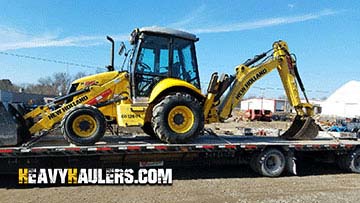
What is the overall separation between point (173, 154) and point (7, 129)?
374 cm

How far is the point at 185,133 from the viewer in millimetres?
8227

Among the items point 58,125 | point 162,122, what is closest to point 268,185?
point 162,122

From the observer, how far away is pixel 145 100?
854 cm

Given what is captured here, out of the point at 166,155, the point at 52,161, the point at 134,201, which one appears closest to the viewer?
the point at 134,201

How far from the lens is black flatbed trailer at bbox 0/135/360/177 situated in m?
7.34

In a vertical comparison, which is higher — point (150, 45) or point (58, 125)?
point (150, 45)

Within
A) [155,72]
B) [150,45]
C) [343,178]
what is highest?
[150,45]

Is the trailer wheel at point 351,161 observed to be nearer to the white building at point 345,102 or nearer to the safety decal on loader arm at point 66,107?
the safety decal on loader arm at point 66,107

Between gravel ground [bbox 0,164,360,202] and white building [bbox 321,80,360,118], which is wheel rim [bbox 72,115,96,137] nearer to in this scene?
gravel ground [bbox 0,164,360,202]

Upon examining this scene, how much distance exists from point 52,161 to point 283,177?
5665 mm

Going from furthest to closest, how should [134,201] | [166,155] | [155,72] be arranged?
[155,72], [166,155], [134,201]

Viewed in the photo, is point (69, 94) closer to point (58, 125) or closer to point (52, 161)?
point (58, 125)

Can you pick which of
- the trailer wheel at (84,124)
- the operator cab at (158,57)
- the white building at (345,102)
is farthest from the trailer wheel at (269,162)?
the white building at (345,102)

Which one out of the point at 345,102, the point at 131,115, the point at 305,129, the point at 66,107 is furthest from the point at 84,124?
the point at 345,102
